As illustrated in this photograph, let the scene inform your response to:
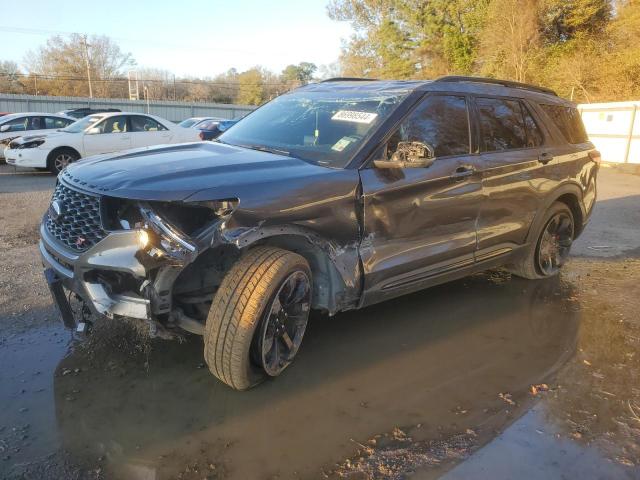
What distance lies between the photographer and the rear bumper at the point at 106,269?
277 cm

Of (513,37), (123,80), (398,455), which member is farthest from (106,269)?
(123,80)

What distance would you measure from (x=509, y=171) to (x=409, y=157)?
1488mm

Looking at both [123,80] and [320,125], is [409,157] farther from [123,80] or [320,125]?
[123,80]

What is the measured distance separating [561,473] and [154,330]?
2.23 meters

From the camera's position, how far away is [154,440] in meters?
2.73

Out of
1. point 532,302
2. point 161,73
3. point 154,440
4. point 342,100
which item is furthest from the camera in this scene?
point 161,73

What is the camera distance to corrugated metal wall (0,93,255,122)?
114ft

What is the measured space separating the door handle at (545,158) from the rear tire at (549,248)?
0.54 metres

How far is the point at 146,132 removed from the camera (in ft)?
43.0

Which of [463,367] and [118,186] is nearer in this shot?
[118,186]

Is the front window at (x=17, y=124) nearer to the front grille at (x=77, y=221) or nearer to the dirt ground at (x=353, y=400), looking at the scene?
the dirt ground at (x=353, y=400)

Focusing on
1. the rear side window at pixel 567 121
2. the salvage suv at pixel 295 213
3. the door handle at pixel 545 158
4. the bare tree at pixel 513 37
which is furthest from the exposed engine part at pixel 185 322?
the bare tree at pixel 513 37

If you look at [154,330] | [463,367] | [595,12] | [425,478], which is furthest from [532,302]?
[595,12]

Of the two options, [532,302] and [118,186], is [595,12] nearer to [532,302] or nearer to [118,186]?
[532,302]
